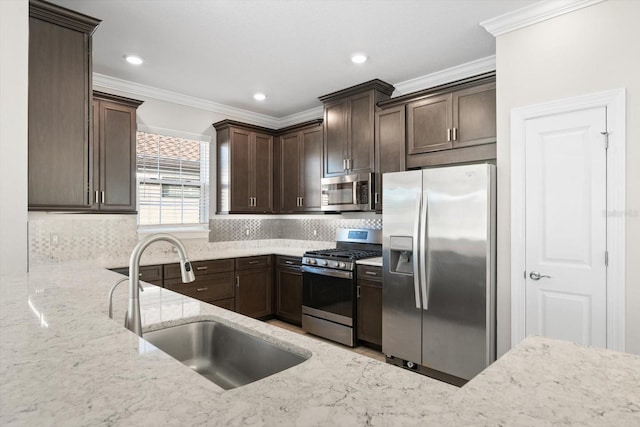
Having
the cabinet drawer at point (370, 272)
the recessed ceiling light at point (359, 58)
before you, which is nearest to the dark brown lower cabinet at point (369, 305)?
the cabinet drawer at point (370, 272)

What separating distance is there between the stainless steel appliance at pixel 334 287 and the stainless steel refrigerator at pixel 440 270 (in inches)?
20.5

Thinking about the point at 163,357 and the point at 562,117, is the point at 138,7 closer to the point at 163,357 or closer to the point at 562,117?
the point at 163,357

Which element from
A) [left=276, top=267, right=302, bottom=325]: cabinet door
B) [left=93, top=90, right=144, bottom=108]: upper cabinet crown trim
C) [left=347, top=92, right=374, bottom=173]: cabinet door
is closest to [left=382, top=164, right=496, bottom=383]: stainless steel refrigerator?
[left=347, top=92, right=374, bottom=173]: cabinet door

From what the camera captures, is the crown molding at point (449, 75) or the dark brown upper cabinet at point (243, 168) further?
→ the dark brown upper cabinet at point (243, 168)

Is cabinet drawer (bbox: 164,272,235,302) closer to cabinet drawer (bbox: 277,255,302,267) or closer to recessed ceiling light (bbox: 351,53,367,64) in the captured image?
cabinet drawer (bbox: 277,255,302,267)

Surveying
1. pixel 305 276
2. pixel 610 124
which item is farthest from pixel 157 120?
pixel 610 124

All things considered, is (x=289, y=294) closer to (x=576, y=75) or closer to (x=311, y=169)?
(x=311, y=169)

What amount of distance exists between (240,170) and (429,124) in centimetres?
244

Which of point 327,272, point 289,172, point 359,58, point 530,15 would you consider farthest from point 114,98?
point 530,15

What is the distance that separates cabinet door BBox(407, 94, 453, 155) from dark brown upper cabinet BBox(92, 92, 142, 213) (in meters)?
2.79

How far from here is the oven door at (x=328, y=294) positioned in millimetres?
3818

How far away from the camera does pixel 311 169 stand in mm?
4730

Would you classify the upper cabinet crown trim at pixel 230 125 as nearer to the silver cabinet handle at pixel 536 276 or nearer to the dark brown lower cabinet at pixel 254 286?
the dark brown lower cabinet at pixel 254 286

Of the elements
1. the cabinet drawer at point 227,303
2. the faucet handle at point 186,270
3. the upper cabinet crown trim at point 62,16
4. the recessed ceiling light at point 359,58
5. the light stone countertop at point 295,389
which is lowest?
the cabinet drawer at point 227,303
